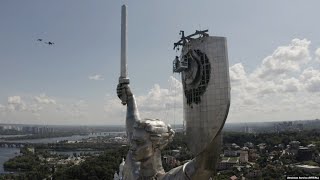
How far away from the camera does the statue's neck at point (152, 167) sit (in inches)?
250

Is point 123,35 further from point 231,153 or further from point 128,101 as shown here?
point 231,153

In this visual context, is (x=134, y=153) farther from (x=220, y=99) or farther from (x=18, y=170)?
(x=18, y=170)

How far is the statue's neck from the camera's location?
634 cm

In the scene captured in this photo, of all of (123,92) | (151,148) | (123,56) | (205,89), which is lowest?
(151,148)

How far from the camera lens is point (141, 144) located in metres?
6.18

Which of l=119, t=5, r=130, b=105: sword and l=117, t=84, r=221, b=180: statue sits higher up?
l=119, t=5, r=130, b=105: sword

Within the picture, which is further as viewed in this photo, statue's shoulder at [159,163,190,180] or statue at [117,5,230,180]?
statue's shoulder at [159,163,190,180]

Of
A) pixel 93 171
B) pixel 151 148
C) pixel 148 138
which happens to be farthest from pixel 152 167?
pixel 93 171

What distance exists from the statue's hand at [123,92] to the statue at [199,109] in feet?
5.78

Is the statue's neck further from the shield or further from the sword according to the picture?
the sword

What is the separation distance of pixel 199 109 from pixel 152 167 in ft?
4.97

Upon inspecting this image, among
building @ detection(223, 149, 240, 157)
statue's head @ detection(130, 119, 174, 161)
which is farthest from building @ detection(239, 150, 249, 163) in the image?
statue's head @ detection(130, 119, 174, 161)

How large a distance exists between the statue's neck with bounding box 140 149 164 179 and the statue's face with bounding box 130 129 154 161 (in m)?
0.14

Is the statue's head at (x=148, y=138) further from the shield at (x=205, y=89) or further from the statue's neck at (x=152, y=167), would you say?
the shield at (x=205, y=89)
